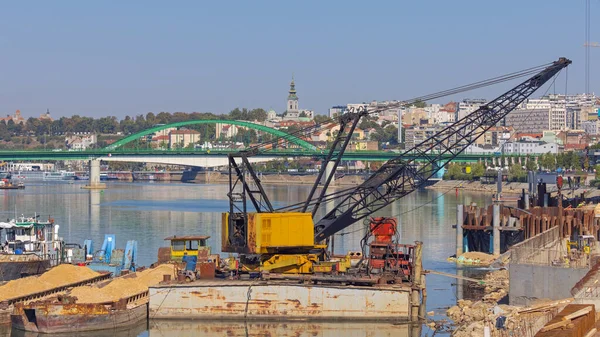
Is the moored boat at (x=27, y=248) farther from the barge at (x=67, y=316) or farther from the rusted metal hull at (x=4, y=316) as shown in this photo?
the barge at (x=67, y=316)

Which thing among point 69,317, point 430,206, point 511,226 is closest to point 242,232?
point 69,317

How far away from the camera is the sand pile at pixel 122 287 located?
113 ft

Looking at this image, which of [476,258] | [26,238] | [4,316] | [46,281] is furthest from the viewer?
[476,258]

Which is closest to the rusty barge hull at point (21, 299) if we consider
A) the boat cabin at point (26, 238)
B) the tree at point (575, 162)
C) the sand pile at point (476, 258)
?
the boat cabin at point (26, 238)

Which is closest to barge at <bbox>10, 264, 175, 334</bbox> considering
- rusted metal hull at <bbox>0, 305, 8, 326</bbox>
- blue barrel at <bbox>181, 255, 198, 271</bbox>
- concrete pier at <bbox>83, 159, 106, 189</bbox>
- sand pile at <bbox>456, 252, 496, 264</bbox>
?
rusted metal hull at <bbox>0, 305, 8, 326</bbox>

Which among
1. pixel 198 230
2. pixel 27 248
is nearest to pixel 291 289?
pixel 27 248

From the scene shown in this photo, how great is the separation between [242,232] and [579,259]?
11177mm

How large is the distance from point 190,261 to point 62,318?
26.3ft

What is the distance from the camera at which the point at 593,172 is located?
501ft

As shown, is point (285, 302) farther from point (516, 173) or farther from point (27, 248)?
point (516, 173)

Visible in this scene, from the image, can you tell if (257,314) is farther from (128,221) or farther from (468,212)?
(128,221)

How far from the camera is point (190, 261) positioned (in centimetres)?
3997

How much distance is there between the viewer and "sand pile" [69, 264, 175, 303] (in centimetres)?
3434

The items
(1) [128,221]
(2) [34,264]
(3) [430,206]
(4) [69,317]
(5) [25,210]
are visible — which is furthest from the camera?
(3) [430,206]
